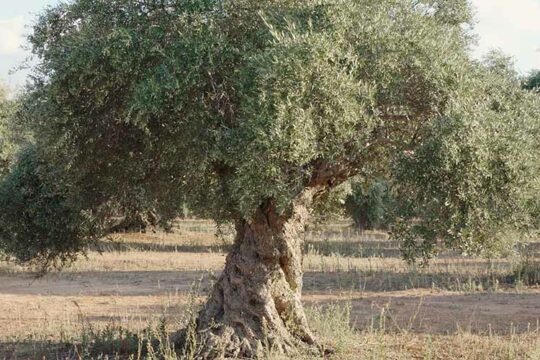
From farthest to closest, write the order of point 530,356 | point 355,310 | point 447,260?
point 447,260 < point 355,310 < point 530,356

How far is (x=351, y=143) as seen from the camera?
29.3ft

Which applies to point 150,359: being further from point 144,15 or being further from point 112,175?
point 144,15

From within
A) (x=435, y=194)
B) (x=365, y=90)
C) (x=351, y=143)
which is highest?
(x=365, y=90)

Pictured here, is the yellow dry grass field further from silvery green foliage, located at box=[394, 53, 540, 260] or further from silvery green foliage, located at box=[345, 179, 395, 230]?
silvery green foliage, located at box=[345, 179, 395, 230]

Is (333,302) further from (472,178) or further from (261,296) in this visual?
(472,178)

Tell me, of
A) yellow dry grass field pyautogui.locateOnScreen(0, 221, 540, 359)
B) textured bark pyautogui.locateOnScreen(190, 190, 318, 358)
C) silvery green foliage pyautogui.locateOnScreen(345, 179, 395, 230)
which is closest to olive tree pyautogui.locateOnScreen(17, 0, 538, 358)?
textured bark pyautogui.locateOnScreen(190, 190, 318, 358)

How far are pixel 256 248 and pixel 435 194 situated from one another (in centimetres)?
297

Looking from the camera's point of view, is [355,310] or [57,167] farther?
[355,310]

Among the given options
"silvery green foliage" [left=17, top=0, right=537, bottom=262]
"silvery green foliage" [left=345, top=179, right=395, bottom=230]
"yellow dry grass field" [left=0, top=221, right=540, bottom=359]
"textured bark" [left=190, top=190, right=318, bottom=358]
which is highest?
"silvery green foliage" [left=17, top=0, right=537, bottom=262]

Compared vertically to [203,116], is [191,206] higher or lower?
lower

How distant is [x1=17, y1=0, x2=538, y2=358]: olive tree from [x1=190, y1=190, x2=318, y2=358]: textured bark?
2cm

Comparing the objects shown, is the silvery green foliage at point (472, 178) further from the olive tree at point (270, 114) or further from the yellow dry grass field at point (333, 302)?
the yellow dry grass field at point (333, 302)

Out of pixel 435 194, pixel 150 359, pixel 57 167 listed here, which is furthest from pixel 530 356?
pixel 57 167

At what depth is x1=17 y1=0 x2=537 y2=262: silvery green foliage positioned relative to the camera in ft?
27.0
